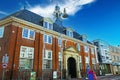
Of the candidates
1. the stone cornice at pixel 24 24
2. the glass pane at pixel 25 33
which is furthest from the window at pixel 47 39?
the glass pane at pixel 25 33

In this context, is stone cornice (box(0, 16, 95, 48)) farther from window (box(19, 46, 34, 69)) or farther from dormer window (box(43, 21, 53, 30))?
window (box(19, 46, 34, 69))

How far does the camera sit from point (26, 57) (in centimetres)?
1834

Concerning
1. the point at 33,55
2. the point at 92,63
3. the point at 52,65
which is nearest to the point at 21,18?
the point at 33,55

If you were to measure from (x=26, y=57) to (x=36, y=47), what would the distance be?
2598 millimetres

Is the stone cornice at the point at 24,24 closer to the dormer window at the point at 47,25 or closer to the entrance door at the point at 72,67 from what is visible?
the dormer window at the point at 47,25

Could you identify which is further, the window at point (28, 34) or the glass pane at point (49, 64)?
the glass pane at point (49, 64)

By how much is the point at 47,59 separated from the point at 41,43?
2.96m

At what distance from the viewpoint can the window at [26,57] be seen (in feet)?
58.3

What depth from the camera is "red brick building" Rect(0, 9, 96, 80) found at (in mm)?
17188

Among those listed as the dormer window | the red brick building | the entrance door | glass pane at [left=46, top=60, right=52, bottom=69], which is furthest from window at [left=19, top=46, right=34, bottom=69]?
the entrance door

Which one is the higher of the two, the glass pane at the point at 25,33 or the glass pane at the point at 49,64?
the glass pane at the point at 25,33

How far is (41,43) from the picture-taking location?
833 inches

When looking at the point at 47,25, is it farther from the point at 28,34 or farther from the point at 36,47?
the point at 36,47

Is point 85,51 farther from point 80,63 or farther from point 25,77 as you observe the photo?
point 25,77
